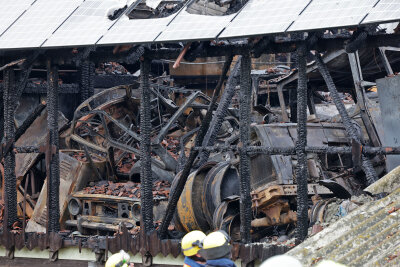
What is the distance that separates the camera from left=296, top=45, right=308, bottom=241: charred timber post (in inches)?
420

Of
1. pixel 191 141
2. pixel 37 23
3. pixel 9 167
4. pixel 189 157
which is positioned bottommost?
pixel 189 157

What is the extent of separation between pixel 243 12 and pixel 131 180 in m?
5.29

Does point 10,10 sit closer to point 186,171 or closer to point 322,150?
point 186,171

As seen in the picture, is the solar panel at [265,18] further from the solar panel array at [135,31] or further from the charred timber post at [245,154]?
the solar panel array at [135,31]

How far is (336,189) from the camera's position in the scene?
11023mm

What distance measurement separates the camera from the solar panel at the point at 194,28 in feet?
35.6

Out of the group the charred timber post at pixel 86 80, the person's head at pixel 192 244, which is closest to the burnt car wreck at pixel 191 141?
the charred timber post at pixel 86 80

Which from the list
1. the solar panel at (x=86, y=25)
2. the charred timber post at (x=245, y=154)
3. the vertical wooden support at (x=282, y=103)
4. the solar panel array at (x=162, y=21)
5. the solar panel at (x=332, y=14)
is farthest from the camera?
the vertical wooden support at (x=282, y=103)

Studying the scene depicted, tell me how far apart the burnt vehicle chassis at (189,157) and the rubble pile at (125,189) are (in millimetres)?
1290

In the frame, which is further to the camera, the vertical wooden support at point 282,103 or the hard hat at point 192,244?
the vertical wooden support at point 282,103

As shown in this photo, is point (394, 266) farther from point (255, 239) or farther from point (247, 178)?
point (255, 239)

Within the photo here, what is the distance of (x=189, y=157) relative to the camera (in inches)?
465

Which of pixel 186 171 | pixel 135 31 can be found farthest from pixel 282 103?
pixel 135 31

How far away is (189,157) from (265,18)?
8.80 ft
